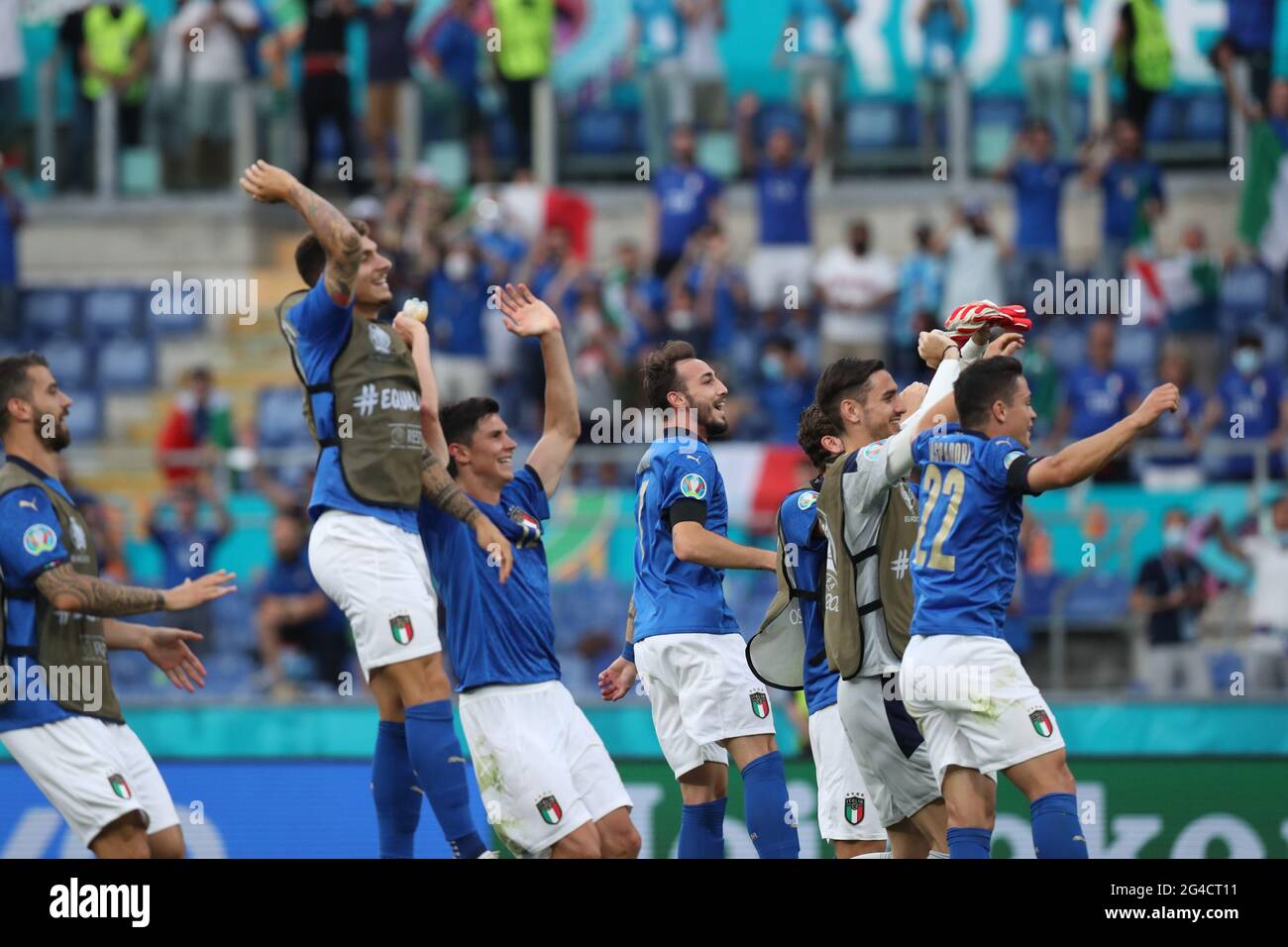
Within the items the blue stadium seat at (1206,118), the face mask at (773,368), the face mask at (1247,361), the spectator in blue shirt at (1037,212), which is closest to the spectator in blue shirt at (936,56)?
the blue stadium seat at (1206,118)

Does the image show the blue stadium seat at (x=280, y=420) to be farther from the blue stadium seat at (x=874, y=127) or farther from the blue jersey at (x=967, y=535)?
the blue jersey at (x=967, y=535)

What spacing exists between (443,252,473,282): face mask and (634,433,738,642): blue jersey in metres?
9.04

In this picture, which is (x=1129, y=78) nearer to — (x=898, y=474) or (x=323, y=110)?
(x=323, y=110)

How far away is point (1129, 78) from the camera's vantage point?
2041 centimetres

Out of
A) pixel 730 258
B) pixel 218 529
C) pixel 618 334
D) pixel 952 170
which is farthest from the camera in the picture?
pixel 952 170

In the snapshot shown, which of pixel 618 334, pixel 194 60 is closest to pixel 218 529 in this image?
pixel 618 334

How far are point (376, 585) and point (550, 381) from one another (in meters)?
1.30

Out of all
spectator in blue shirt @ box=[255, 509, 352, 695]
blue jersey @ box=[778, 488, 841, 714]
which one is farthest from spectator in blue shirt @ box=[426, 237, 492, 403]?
blue jersey @ box=[778, 488, 841, 714]

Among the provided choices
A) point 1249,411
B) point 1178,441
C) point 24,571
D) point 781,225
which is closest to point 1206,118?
point 781,225

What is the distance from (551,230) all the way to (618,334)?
1.58 meters

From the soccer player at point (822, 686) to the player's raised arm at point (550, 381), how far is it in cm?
105

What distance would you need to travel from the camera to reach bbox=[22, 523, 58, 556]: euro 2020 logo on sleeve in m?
8.98

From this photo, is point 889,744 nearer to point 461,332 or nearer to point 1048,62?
point 461,332
